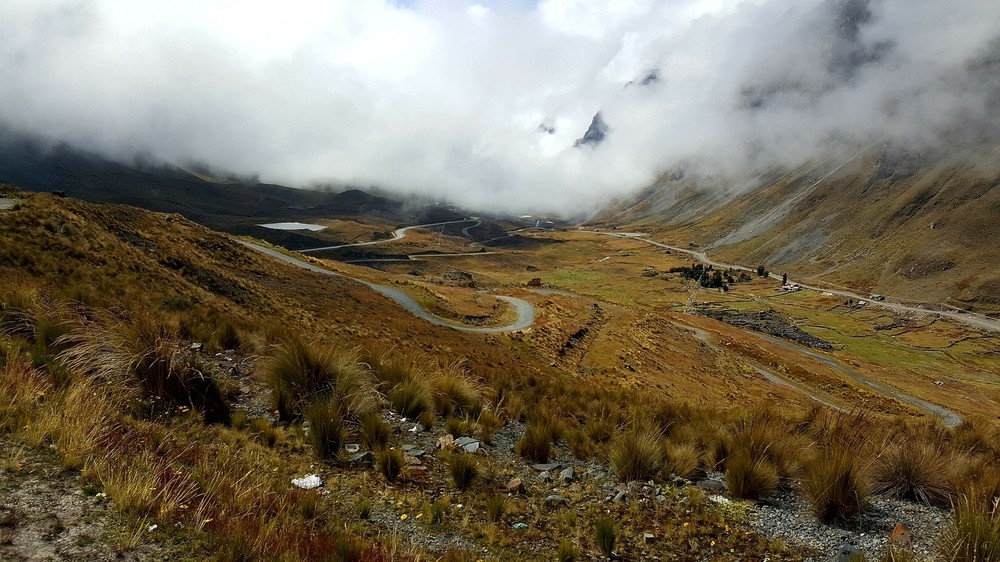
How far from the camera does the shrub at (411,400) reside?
30.5 feet

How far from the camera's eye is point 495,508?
6.20 meters

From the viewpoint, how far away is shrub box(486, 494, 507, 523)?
20.2 ft

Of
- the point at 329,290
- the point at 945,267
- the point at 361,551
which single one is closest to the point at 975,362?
the point at 945,267

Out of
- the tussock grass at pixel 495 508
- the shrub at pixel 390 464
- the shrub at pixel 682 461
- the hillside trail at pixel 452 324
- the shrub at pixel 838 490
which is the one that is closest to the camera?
the tussock grass at pixel 495 508

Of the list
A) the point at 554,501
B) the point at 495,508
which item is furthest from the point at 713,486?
the point at 495,508

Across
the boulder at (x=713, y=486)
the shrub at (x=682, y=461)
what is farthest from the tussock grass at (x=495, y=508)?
the boulder at (x=713, y=486)

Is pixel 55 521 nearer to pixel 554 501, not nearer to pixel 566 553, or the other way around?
pixel 566 553

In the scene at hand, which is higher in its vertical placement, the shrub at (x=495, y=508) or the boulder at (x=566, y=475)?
the shrub at (x=495, y=508)

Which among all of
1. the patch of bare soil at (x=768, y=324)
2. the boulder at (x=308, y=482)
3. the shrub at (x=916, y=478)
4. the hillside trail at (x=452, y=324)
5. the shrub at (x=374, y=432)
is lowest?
the patch of bare soil at (x=768, y=324)

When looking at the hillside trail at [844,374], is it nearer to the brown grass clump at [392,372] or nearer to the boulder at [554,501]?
the brown grass clump at [392,372]

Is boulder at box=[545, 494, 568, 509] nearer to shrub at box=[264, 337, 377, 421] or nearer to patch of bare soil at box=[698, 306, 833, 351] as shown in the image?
shrub at box=[264, 337, 377, 421]

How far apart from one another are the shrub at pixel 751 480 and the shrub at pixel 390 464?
16.3ft

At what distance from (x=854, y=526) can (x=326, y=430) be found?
24.2ft

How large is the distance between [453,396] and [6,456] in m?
6.87
